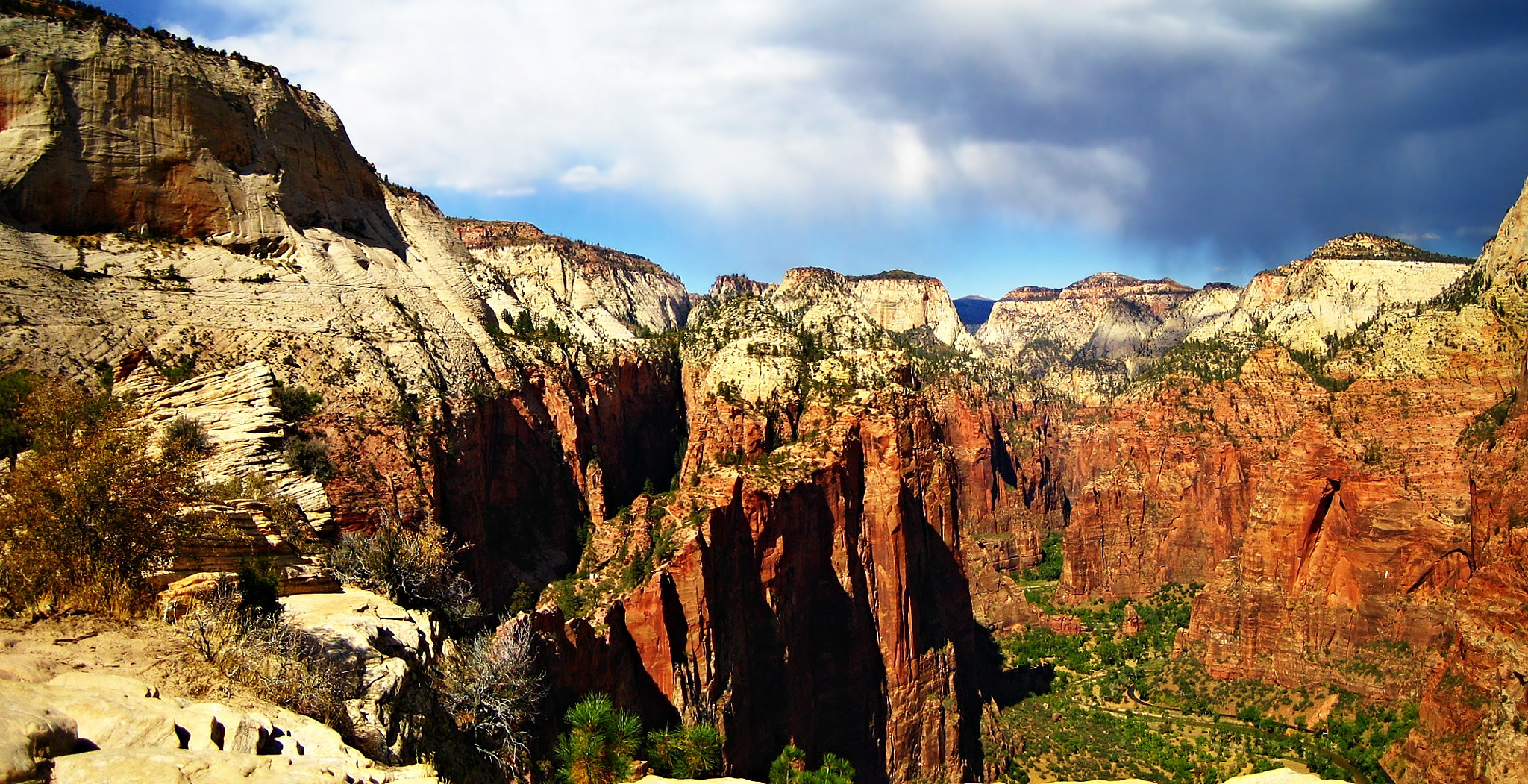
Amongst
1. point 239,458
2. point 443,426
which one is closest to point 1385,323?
point 443,426

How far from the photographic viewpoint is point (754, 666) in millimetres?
44688

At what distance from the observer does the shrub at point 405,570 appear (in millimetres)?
23047

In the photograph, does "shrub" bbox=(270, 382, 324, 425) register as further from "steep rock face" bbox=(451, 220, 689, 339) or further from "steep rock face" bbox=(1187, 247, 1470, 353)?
"steep rock face" bbox=(1187, 247, 1470, 353)

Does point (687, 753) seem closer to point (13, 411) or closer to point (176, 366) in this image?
point (13, 411)

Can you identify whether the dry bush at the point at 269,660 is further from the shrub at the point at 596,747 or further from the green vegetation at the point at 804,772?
A: the green vegetation at the point at 804,772

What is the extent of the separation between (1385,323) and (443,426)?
107 meters

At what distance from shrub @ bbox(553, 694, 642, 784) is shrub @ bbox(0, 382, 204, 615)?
10.2 metres

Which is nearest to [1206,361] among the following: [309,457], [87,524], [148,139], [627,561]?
[627,561]

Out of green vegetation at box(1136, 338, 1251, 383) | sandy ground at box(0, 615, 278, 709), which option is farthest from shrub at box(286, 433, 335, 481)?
green vegetation at box(1136, 338, 1251, 383)

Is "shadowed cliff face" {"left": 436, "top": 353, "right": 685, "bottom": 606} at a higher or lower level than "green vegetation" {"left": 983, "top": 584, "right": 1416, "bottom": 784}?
higher

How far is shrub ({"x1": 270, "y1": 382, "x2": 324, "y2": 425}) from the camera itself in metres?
33.0

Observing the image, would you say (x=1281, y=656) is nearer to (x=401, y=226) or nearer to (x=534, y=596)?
(x=534, y=596)

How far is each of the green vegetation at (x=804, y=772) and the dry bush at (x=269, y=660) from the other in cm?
2006

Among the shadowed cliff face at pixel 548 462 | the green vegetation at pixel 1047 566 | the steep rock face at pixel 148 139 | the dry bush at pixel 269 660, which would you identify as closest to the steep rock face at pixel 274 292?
the steep rock face at pixel 148 139
